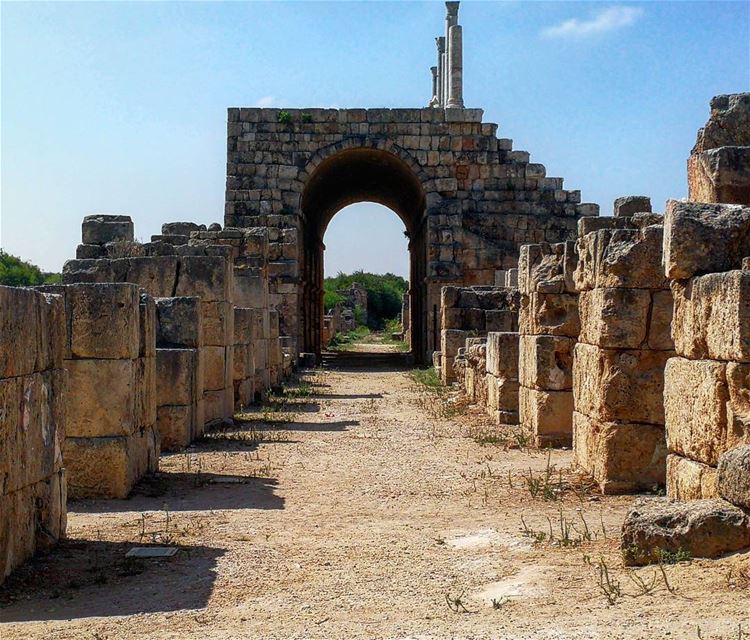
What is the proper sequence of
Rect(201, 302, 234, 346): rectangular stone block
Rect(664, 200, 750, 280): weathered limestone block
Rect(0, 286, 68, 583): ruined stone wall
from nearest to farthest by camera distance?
1. Rect(0, 286, 68, 583): ruined stone wall
2. Rect(664, 200, 750, 280): weathered limestone block
3. Rect(201, 302, 234, 346): rectangular stone block

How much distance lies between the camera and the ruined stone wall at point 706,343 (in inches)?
205

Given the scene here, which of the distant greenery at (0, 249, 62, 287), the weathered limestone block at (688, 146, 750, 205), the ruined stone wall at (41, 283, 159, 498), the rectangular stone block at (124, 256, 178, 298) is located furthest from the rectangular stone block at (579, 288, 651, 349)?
the distant greenery at (0, 249, 62, 287)

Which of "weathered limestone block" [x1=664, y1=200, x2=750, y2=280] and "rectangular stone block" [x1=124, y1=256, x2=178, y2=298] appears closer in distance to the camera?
"weathered limestone block" [x1=664, y1=200, x2=750, y2=280]

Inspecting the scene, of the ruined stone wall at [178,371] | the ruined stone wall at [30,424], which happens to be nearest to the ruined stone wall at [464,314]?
the ruined stone wall at [178,371]

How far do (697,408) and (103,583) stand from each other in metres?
3.48

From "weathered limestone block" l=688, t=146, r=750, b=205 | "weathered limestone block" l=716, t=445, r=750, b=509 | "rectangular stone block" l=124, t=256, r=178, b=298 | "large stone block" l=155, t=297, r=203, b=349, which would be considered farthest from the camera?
"rectangular stone block" l=124, t=256, r=178, b=298

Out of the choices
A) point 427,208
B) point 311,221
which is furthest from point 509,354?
point 311,221

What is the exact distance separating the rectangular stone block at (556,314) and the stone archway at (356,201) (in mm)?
14967

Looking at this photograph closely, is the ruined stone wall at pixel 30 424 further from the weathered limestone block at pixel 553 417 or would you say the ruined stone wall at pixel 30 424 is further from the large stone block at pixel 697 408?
the weathered limestone block at pixel 553 417

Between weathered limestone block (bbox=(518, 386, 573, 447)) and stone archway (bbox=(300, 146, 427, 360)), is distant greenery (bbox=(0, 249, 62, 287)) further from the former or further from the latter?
weathered limestone block (bbox=(518, 386, 573, 447))

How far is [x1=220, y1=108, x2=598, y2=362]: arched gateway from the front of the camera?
24500mm

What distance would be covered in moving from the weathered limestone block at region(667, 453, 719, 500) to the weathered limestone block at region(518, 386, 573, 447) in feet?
13.2

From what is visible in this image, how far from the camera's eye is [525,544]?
234 inches

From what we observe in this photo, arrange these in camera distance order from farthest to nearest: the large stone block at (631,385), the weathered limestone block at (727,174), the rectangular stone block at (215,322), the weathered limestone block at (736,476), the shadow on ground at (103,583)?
the rectangular stone block at (215,322) → the large stone block at (631,385) → the weathered limestone block at (727,174) → the shadow on ground at (103,583) → the weathered limestone block at (736,476)
